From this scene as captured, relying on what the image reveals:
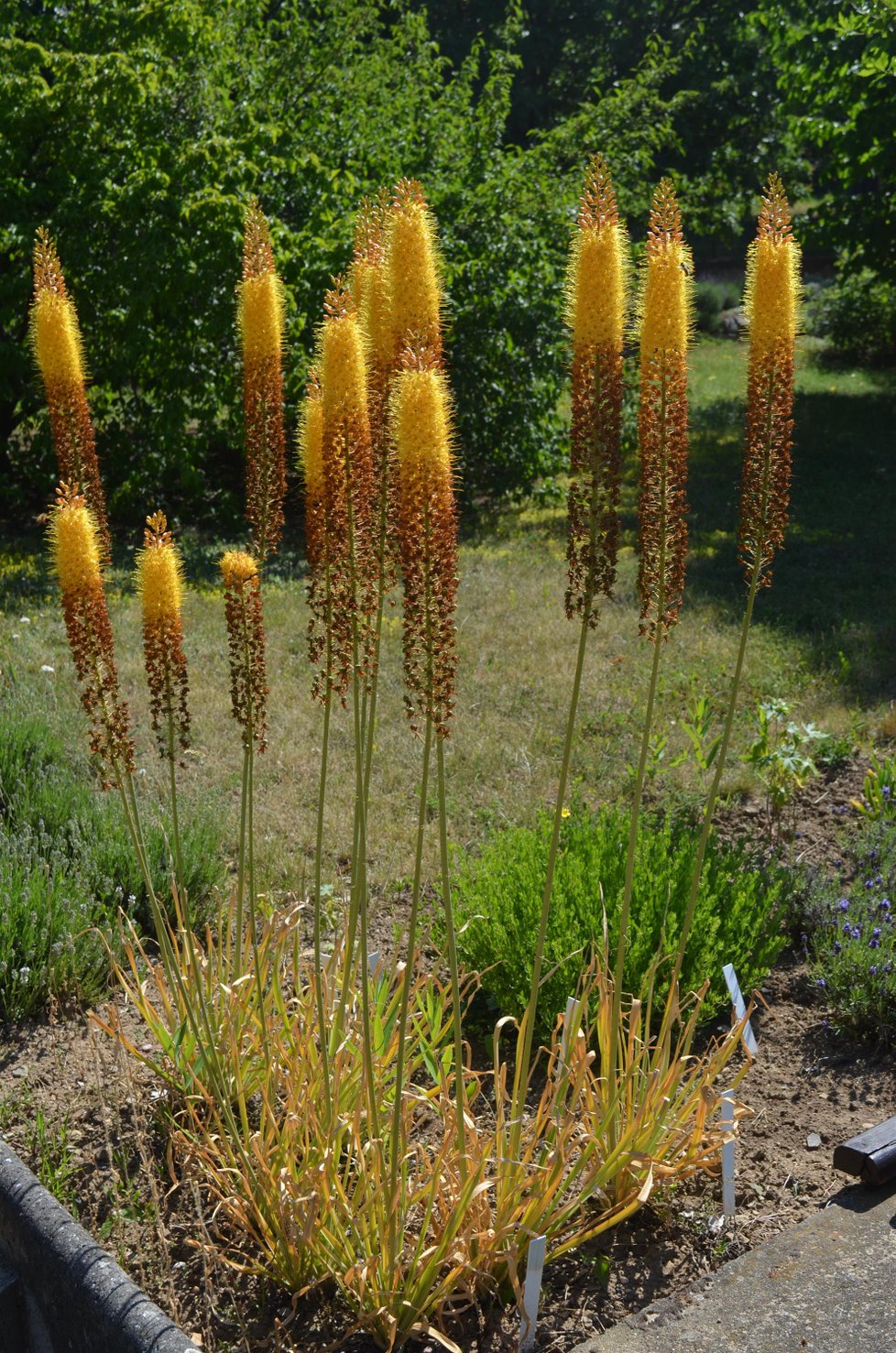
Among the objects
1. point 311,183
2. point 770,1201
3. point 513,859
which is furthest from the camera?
point 311,183

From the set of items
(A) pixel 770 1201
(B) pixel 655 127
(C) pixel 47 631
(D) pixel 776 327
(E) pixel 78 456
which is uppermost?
(B) pixel 655 127

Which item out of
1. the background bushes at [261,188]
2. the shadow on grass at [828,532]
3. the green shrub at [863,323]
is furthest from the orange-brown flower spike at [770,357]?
the green shrub at [863,323]

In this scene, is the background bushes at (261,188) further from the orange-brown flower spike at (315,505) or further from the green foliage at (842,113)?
the orange-brown flower spike at (315,505)

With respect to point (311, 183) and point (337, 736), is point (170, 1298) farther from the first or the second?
point (311, 183)

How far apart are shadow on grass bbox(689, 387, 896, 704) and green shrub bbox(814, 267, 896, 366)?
226 cm

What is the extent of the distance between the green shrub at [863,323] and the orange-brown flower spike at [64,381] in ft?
50.5

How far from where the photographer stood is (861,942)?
4.18 metres

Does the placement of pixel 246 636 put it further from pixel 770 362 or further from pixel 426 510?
pixel 770 362

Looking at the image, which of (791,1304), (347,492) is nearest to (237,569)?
(347,492)

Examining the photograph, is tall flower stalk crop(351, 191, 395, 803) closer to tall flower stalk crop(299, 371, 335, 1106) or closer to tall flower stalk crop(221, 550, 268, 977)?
tall flower stalk crop(299, 371, 335, 1106)

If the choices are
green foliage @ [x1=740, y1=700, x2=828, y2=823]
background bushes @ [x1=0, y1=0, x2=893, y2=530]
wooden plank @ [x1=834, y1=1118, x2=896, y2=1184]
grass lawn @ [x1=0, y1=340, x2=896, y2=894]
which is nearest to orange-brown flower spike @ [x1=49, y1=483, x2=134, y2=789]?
wooden plank @ [x1=834, y1=1118, x2=896, y2=1184]

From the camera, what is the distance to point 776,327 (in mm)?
2592

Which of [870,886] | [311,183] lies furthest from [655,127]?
[870,886]

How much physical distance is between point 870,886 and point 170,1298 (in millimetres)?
2755
